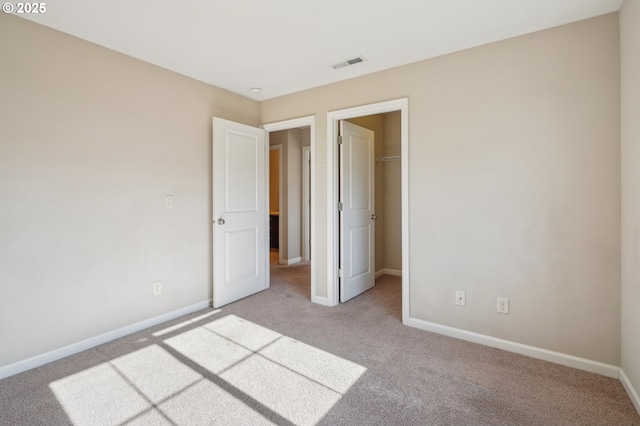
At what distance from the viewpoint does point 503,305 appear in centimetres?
249

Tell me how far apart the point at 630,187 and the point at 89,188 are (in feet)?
12.3

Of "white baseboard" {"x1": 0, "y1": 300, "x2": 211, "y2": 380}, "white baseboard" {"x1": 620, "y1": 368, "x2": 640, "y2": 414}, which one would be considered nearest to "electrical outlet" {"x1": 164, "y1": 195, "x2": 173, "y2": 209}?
"white baseboard" {"x1": 0, "y1": 300, "x2": 211, "y2": 380}

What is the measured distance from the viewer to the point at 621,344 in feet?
6.73

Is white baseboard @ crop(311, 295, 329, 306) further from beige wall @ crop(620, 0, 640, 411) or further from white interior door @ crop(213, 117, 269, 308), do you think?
beige wall @ crop(620, 0, 640, 411)

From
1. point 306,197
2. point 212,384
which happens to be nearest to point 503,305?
point 212,384

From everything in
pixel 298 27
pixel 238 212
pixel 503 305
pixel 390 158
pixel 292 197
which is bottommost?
pixel 503 305

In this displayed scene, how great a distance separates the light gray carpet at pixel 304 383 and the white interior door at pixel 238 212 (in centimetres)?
77

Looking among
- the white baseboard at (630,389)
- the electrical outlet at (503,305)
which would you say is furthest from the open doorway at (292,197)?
the white baseboard at (630,389)

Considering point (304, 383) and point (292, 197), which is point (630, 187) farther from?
point (292, 197)

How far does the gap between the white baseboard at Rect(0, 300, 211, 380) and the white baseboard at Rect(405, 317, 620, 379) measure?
231cm

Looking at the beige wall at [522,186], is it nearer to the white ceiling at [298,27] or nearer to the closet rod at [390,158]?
the white ceiling at [298,27]

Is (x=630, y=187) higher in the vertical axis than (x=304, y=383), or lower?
higher

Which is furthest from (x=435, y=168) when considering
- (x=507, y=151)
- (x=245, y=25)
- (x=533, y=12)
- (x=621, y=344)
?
(x=245, y=25)

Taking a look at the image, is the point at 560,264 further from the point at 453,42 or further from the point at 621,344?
the point at 453,42
